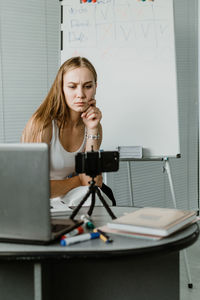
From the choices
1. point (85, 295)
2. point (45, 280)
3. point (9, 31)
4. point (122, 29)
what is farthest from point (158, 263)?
point (9, 31)

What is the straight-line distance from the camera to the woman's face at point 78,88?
75.9 inches

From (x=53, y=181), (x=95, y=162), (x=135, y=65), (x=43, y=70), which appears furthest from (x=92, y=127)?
(x=43, y=70)

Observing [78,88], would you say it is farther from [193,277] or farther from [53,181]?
[193,277]

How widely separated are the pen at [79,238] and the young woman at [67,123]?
33.3 inches

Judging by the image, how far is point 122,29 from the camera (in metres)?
2.41

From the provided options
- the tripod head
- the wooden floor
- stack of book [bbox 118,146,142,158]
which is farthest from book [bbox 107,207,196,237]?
stack of book [bbox 118,146,142,158]

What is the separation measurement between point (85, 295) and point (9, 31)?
228 centimetres

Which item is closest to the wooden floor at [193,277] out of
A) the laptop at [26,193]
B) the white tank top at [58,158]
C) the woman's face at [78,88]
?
the white tank top at [58,158]

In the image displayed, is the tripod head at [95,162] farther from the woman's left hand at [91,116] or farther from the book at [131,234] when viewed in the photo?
the woman's left hand at [91,116]

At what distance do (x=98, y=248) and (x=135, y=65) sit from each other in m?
1.68

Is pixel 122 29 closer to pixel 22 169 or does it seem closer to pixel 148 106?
pixel 148 106

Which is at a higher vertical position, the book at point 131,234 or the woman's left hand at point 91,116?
the woman's left hand at point 91,116

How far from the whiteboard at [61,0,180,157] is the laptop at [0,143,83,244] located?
151 centimetres

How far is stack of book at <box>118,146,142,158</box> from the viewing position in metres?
2.36
